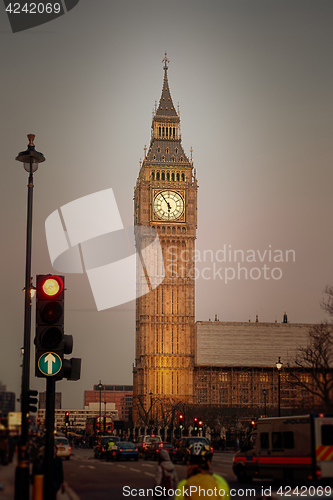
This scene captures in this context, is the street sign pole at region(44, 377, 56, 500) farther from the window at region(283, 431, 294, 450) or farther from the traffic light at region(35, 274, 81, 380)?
the window at region(283, 431, 294, 450)

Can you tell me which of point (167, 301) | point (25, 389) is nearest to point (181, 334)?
point (167, 301)

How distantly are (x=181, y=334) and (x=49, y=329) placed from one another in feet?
405

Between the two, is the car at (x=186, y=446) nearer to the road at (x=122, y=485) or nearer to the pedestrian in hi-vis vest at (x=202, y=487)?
the road at (x=122, y=485)

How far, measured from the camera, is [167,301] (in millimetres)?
139750

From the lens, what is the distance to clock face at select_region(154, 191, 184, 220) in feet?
462

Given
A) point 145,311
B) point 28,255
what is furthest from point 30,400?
point 145,311

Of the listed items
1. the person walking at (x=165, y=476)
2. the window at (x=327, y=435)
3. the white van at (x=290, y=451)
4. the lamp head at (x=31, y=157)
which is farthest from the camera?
the window at (x=327, y=435)

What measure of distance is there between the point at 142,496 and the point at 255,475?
933 centimetres

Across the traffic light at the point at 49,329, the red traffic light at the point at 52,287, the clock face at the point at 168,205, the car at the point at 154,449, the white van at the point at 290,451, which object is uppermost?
the clock face at the point at 168,205

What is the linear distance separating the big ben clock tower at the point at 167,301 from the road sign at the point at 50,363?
118 meters

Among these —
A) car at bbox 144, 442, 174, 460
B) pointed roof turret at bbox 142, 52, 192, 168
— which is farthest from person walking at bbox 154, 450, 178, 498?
pointed roof turret at bbox 142, 52, 192, 168

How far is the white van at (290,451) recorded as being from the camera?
28016 millimetres

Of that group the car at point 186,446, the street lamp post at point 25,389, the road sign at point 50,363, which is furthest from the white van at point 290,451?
the car at point 186,446

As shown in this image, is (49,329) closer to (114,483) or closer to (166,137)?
(114,483)
